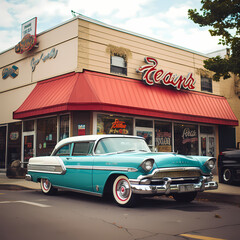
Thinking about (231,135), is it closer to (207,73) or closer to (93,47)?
(207,73)

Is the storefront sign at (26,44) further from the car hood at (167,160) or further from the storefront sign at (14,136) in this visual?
the car hood at (167,160)

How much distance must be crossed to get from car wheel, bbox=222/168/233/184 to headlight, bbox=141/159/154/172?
19.5 feet

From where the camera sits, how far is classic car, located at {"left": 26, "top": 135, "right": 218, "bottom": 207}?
6.38m

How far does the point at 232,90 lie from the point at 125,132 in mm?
9246

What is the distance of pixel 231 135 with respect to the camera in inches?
778

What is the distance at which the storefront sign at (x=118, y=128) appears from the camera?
14484 mm

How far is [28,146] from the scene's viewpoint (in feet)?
53.8

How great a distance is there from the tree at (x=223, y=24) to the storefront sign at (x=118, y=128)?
4.62 metres

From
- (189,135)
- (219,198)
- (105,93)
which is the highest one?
(105,93)

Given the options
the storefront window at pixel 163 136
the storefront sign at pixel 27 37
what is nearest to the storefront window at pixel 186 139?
the storefront window at pixel 163 136

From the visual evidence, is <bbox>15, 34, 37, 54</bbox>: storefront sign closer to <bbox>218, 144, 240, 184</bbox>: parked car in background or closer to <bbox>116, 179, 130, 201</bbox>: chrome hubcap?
<bbox>218, 144, 240, 184</bbox>: parked car in background

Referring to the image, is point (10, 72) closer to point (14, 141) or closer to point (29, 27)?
point (29, 27)

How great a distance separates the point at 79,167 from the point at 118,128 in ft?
23.1

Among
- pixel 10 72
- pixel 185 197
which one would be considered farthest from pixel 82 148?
pixel 10 72
